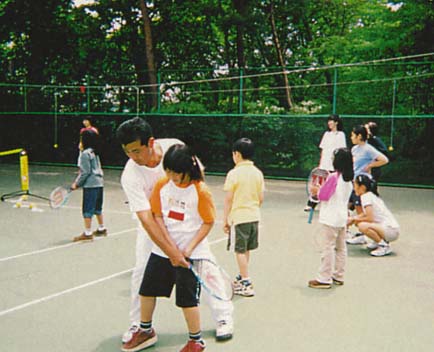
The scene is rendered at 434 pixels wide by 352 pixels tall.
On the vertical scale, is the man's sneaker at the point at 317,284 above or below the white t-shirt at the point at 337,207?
below

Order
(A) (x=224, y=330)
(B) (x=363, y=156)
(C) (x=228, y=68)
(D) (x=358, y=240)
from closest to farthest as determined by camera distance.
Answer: (A) (x=224, y=330), (D) (x=358, y=240), (B) (x=363, y=156), (C) (x=228, y=68)

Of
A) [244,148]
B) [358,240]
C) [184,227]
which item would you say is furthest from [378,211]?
[184,227]

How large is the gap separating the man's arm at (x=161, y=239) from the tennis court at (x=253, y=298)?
81cm

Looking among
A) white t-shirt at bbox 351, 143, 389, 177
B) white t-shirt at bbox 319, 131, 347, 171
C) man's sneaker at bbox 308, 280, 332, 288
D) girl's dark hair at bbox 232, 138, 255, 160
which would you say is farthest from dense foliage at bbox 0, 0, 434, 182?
girl's dark hair at bbox 232, 138, 255, 160

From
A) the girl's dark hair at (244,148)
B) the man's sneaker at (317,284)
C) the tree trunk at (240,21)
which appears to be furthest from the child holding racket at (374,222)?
the tree trunk at (240,21)

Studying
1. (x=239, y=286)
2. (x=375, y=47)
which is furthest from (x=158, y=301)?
(x=375, y=47)

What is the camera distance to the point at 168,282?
3.83 m

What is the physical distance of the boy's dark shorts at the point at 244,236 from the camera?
522cm

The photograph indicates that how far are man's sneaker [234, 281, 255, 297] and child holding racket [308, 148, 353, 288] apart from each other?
70 centimetres

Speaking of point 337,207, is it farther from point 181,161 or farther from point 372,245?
point 181,161

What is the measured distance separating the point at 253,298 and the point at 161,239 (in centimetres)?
188

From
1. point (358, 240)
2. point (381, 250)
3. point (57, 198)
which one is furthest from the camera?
point (57, 198)

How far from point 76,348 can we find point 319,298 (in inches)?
92.1

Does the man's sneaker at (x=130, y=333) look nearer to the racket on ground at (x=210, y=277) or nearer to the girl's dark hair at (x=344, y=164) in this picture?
the racket on ground at (x=210, y=277)
